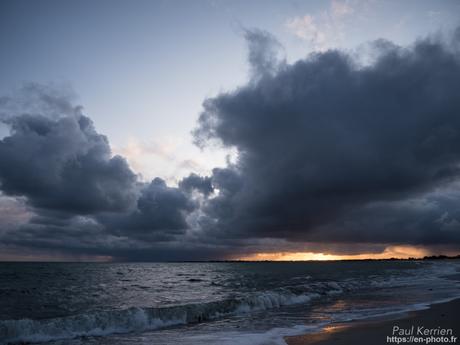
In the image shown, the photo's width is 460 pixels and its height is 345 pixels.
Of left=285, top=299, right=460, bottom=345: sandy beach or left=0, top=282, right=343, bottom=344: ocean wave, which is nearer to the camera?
left=285, top=299, right=460, bottom=345: sandy beach

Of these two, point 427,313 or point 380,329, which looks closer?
point 380,329

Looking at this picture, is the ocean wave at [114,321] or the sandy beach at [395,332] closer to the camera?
the sandy beach at [395,332]

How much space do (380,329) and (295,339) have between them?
3.42m

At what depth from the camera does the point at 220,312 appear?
22.0m

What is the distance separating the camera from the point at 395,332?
1248 centimetres

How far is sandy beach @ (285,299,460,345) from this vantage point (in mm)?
11230

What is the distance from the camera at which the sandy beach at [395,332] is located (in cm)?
1123

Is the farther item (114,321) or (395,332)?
(114,321)

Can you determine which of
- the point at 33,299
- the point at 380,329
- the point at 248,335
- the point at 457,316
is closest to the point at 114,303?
the point at 33,299

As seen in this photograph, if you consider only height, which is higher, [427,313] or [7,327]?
[427,313]

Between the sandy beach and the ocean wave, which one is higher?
the sandy beach

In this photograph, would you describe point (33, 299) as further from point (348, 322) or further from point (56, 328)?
point (348, 322)

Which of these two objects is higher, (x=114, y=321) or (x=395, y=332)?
(x=395, y=332)

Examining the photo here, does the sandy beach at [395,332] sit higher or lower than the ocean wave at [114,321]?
higher
